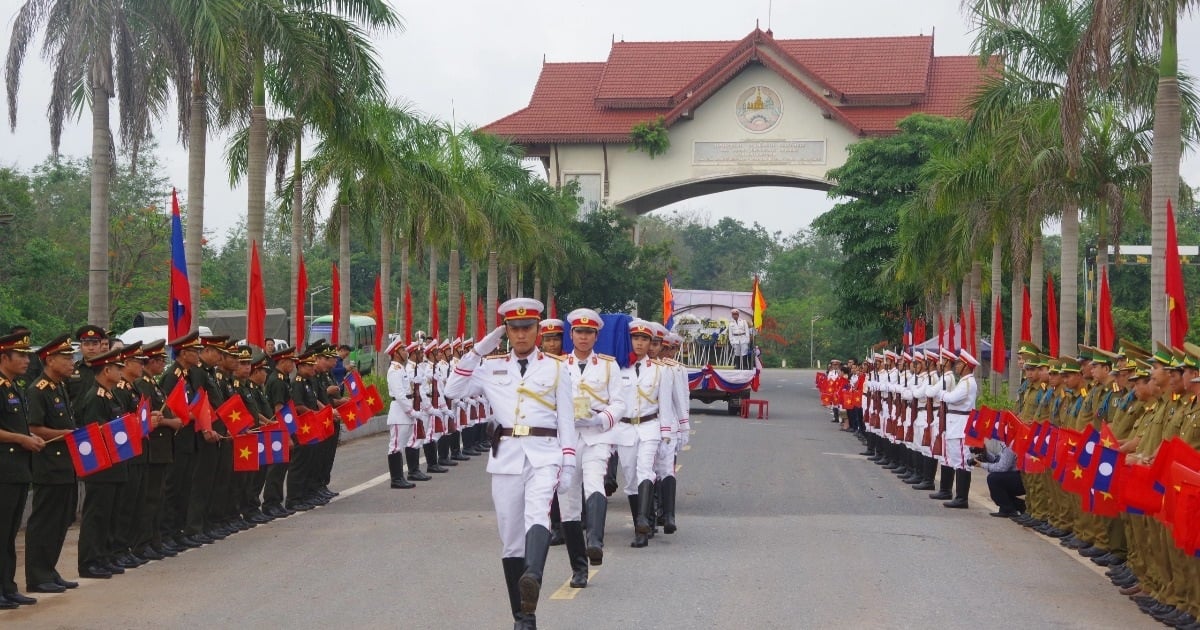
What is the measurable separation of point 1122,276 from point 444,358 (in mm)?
50244

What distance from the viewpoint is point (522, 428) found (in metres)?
8.80

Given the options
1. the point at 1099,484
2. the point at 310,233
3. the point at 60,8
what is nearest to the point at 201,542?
the point at 1099,484

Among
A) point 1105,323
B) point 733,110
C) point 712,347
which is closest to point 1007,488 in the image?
point 1105,323

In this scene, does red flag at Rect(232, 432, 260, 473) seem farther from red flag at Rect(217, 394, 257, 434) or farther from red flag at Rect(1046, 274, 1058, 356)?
red flag at Rect(1046, 274, 1058, 356)

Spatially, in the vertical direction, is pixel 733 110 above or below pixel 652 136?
above

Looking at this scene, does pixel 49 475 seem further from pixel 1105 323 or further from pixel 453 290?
pixel 453 290

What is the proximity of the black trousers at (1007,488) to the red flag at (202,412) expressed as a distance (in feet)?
27.8

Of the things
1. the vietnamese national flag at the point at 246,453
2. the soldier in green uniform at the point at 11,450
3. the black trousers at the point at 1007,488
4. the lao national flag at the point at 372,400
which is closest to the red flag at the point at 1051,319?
the black trousers at the point at 1007,488

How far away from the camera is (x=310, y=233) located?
1246 inches

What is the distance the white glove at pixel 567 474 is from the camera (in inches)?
352

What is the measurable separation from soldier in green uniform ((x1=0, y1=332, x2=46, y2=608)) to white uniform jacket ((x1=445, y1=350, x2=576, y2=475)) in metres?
3.08

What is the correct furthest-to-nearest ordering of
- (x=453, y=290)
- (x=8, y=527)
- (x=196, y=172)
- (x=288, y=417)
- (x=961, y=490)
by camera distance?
(x=453, y=290) < (x=196, y=172) < (x=961, y=490) < (x=288, y=417) < (x=8, y=527)

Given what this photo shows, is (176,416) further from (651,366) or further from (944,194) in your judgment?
(944,194)

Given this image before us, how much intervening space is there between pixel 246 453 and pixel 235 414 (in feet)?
1.63
